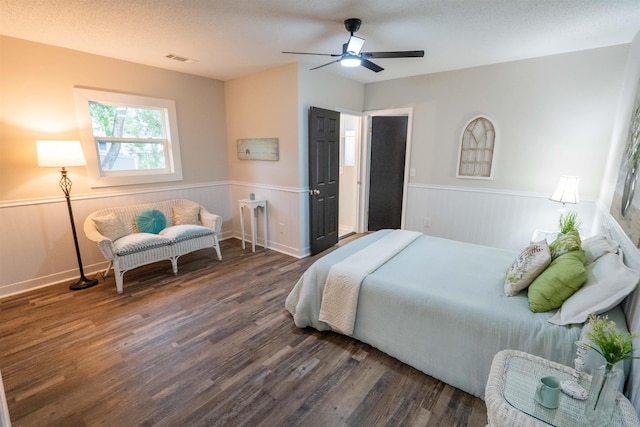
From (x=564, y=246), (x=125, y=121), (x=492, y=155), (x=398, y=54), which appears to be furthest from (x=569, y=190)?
(x=125, y=121)

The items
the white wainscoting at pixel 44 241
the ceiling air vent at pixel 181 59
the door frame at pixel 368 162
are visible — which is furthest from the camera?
the door frame at pixel 368 162

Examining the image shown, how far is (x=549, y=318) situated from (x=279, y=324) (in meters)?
1.88

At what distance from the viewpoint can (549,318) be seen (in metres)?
1.57

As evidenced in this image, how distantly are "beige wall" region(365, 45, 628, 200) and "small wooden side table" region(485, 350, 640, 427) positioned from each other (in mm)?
2914

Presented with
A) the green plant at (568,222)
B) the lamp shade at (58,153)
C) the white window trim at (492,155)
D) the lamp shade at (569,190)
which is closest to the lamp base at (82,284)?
the lamp shade at (58,153)

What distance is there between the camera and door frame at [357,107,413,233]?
169 inches

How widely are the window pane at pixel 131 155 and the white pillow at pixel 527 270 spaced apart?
4277 mm

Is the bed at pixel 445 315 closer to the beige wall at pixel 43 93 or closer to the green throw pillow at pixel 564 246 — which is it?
the green throw pillow at pixel 564 246

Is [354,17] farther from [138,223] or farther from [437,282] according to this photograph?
[138,223]

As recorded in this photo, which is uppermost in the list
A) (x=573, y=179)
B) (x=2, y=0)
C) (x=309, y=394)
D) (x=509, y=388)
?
(x=2, y=0)

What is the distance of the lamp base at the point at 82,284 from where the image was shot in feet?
10.2

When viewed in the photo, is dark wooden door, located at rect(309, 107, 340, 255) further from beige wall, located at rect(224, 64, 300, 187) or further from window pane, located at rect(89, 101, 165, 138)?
window pane, located at rect(89, 101, 165, 138)

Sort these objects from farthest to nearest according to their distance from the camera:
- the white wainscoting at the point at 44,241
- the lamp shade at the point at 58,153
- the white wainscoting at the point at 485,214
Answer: the white wainscoting at the point at 485,214
the white wainscoting at the point at 44,241
the lamp shade at the point at 58,153

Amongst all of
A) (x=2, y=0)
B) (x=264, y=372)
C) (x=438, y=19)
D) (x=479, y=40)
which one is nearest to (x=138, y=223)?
(x=2, y=0)
